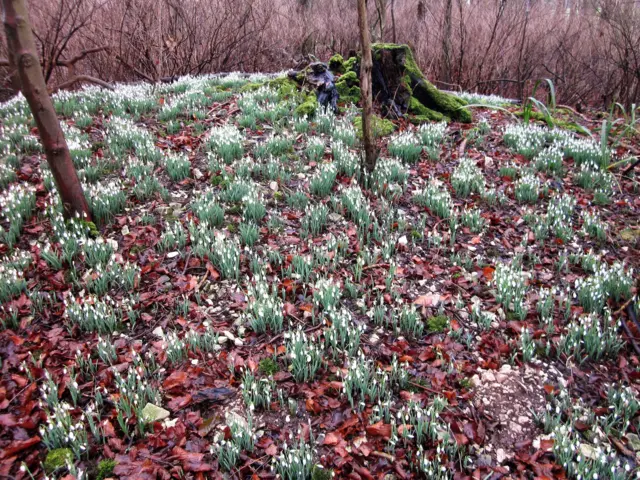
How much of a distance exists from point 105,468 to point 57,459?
29cm

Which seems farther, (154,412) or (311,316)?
(311,316)

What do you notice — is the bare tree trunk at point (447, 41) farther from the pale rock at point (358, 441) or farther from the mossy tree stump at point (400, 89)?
the pale rock at point (358, 441)

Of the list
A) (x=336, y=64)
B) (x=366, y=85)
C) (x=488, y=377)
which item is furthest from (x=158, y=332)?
(x=336, y=64)

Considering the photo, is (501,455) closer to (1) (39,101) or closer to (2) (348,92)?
(1) (39,101)

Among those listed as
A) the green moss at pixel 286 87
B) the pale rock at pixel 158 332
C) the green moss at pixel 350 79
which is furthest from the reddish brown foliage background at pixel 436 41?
the pale rock at pixel 158 332

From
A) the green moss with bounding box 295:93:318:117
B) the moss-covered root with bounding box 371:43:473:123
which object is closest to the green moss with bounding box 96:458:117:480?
the green moss with bounding box 295:93:318:117

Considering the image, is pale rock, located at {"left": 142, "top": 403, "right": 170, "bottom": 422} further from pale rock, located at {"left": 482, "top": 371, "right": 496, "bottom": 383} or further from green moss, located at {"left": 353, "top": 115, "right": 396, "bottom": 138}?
green moss, located at {"left": 353, "top": 115, "right": 396, "bottom": 138}

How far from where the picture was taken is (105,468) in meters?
2.25

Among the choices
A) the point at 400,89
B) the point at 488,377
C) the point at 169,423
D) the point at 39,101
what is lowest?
the point at 488,377

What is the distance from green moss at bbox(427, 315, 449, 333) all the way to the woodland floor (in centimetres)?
2

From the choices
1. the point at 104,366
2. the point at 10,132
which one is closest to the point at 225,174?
the point at 104,366

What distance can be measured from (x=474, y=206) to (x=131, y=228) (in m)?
3.55

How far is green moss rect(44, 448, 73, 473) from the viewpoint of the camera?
2258 mm

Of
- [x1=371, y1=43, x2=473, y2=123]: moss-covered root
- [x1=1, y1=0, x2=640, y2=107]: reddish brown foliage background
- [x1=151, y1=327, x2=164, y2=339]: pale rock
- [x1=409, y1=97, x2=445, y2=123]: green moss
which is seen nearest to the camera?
[x1=151, y1=327, x2=164, y2=339]: pale rock
